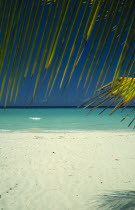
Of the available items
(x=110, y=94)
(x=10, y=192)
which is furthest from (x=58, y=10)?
(x=10, y=192)

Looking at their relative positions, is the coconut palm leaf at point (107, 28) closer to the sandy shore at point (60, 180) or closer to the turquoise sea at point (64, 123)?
the sandy shore at point (60, 180)

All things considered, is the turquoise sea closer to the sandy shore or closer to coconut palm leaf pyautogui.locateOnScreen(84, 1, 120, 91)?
the sandy shore

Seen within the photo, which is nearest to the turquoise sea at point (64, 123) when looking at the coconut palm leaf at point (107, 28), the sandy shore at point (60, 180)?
the sandy shore at point (60, 180)

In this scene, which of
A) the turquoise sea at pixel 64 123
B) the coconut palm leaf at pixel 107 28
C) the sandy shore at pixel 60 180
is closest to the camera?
the coconut palm leaf at pixel 107 28

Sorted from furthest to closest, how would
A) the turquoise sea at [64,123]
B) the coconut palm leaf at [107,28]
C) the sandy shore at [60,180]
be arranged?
the turquoise sea at [64,123] → the sandy shore at [60,180] → the coconut palm leaf at [107,28]

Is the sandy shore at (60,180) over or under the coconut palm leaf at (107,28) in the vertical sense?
under

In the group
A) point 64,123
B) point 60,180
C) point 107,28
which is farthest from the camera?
point 64,123

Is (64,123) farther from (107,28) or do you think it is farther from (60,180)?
(107,28)

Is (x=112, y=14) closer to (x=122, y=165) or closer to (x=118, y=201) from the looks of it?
(x=118, y=201)

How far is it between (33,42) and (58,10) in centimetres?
11

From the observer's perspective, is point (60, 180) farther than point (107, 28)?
Yes

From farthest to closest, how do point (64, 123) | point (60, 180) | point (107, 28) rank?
1. point (64, 123)
2. point (60, 180)
3. point (107, 28)

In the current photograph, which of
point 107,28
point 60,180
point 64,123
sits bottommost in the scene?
point 64,123

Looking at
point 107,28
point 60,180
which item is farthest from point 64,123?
point 107,28
